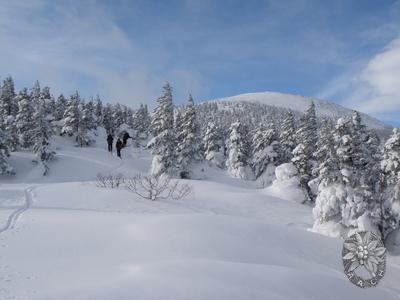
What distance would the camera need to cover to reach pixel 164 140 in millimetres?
38750

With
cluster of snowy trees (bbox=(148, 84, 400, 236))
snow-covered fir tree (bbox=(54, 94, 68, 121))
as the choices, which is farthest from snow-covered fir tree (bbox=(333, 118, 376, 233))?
snow-covered fir tree (bbox=(54, 94, 68, 121))

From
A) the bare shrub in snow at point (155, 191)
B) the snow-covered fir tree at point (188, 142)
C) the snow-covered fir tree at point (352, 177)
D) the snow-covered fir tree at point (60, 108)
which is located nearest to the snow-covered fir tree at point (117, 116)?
the snow-covered fir tree at point (60, 108)

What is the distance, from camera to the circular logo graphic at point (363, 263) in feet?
29.6

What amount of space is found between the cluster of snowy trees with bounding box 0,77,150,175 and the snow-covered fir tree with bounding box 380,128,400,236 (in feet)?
112

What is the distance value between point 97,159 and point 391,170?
33.5 meters

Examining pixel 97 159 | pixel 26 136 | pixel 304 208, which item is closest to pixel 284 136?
pixel 304 208

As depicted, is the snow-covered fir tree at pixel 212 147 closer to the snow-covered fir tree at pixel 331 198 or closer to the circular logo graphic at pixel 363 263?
the snow-covered fir tree at pixel 331 198

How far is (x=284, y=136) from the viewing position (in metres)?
43.0

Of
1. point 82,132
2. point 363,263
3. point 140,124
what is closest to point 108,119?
point 140,124

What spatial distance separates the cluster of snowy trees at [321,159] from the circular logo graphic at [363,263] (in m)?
6.15

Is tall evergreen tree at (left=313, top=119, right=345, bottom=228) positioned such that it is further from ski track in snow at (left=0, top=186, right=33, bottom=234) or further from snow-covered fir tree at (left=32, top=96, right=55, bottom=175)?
snow-covered fir tree at (left=32, top=96, right=55, bottom=175)

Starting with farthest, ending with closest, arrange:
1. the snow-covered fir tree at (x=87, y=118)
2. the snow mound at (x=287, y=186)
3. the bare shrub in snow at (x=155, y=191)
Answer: the snow-covered fir tree at (x=87, y=118)
the snow mound at (x=287, y=186)
the bare shrub in snow at (x=155, y=191)

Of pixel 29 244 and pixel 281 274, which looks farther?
pixel 29 244

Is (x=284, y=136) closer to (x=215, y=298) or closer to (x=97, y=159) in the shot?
(x=97, y=159)
